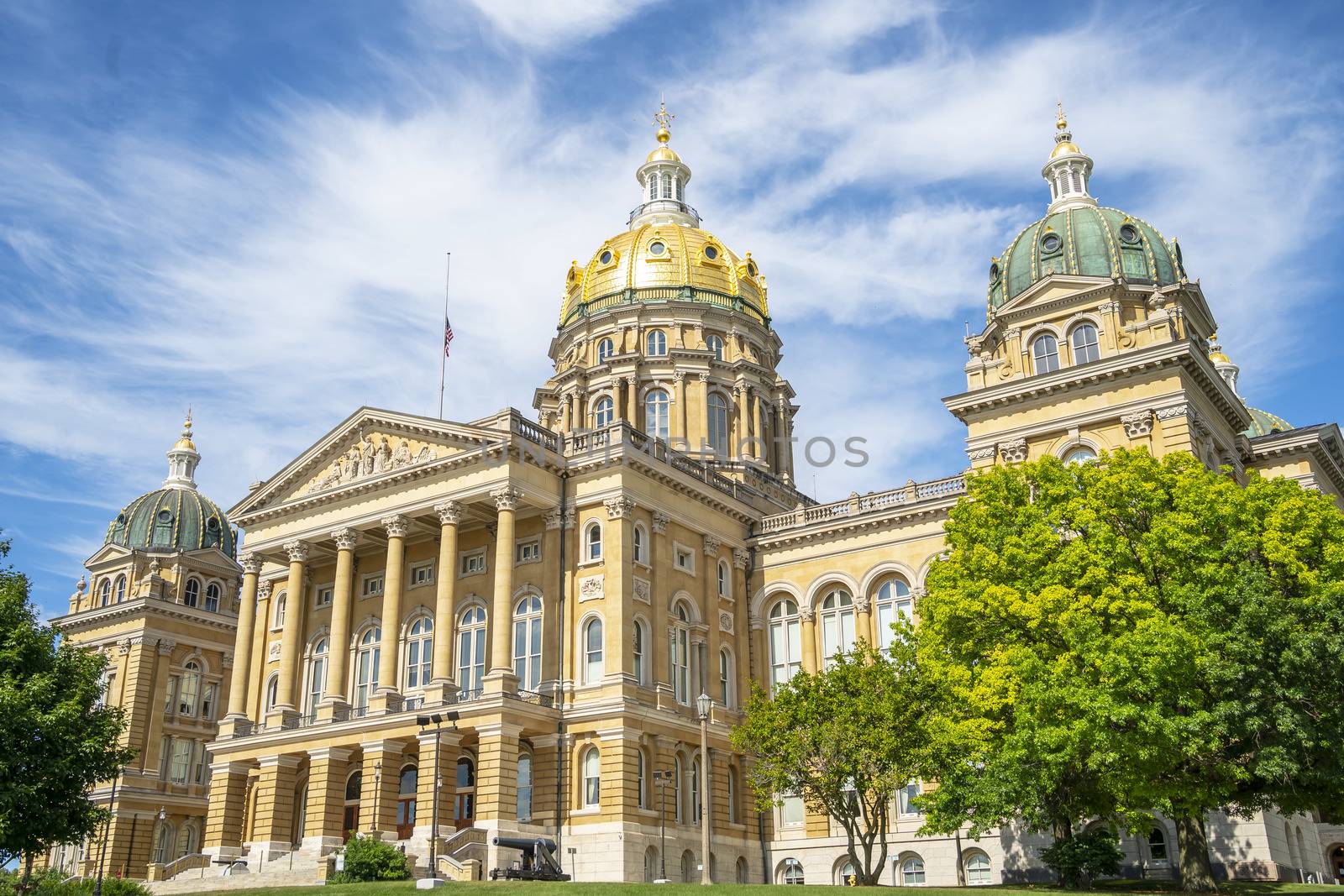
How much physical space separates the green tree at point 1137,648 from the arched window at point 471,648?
18.7m

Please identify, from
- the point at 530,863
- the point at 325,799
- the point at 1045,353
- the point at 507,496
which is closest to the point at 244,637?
the point at 325,799

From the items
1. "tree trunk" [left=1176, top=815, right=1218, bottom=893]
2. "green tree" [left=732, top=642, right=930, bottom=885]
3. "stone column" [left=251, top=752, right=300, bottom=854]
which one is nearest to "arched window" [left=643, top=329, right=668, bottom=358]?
"stone column" [left=251, top=752, right=300, bottom=854]

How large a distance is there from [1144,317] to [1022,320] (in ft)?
14.4

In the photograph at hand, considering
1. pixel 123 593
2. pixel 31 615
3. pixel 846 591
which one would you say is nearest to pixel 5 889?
pixel 31 615

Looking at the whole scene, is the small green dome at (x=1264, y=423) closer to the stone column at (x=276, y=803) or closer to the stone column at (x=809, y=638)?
the stone column at (x=809, y=638)

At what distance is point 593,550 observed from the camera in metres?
48.1

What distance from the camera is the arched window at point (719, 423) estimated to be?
219 feet

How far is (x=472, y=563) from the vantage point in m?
50.9

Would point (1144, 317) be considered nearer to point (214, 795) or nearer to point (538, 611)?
point (538, 611)

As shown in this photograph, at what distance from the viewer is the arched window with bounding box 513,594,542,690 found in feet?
157

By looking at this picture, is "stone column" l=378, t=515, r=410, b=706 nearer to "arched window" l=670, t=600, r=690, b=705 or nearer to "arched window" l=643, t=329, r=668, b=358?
"arched window" l=670, t=600, r=690, b=705

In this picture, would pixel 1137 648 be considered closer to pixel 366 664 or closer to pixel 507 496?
pixel 507 496

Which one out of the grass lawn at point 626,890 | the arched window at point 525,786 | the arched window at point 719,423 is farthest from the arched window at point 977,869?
the arched window at point 719,423

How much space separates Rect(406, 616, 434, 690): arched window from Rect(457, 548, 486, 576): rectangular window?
2506 millimetres
